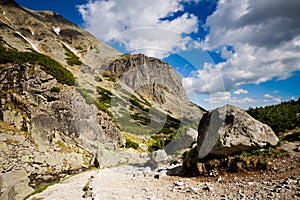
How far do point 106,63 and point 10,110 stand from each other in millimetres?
135266

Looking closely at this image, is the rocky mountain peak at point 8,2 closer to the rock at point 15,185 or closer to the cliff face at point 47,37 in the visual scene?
the cliff face at point 47,37

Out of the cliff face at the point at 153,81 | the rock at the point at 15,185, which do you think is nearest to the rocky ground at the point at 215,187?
the rock at the point at 15,185

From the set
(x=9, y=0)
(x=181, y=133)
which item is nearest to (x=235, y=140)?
(x=181, y=133)

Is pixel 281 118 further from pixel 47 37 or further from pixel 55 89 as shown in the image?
pixel 47 37

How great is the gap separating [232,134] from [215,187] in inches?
163

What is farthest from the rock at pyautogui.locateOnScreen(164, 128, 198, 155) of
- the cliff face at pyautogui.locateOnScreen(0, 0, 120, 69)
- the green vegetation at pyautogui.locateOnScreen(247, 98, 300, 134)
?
the cliff face at pyautogui.locateOnScreen(0, 0, 120, 69)

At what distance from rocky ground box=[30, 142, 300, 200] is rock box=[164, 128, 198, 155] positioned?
13.7 m

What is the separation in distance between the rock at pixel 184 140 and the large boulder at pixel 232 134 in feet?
43.5

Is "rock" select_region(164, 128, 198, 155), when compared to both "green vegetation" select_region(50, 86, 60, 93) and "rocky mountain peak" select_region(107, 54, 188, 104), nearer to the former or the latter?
"green vegetation" select_region(50, 86, 60, 93)

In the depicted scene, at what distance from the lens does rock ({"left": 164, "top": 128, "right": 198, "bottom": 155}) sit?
98.4 feet

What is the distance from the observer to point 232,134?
1512cm

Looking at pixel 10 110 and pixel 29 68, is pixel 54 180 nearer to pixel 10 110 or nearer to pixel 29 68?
pixel 10 110

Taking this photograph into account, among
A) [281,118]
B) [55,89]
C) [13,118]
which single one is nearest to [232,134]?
[281,118]

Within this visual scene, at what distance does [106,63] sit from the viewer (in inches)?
6284
